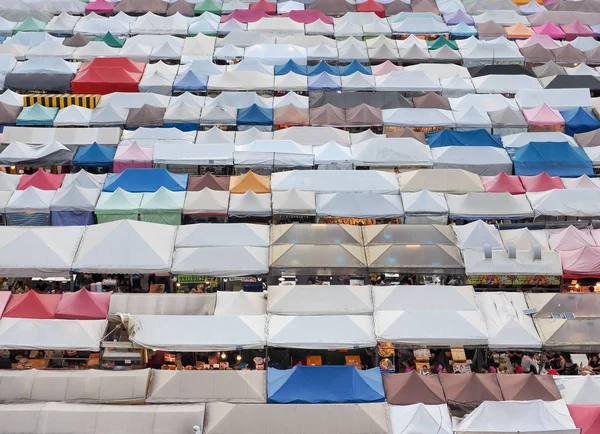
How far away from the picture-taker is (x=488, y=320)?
19391 millimetres

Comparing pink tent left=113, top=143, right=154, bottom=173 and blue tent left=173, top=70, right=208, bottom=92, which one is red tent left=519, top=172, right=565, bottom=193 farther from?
blue tent left=173, top=70, right=208, bottom=92

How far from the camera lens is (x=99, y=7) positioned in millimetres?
39312

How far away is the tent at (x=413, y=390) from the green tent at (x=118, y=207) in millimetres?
9029

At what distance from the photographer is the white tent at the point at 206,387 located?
674 inches

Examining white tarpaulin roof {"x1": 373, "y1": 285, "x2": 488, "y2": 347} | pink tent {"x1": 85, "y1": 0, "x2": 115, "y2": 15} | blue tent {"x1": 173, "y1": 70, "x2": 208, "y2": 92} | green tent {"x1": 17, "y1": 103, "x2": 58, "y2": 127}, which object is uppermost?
pink tent {"x1": 85, "y1": 0, "x2": 115, "y2": 15}

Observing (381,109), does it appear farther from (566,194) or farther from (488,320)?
(488,320)

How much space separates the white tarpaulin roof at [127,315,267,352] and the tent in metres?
2.93

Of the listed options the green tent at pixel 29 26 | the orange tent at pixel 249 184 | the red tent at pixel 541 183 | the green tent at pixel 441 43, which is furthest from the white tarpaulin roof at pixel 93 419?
the green tent at pixel 29 26

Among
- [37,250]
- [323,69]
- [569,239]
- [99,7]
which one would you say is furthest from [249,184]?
[99,7]

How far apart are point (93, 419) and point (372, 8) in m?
27.7

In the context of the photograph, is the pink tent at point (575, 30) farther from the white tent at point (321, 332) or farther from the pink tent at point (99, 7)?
the white tent at point (321, 332)

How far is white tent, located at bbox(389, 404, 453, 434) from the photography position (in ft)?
53.7

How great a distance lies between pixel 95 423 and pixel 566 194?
14.3 m

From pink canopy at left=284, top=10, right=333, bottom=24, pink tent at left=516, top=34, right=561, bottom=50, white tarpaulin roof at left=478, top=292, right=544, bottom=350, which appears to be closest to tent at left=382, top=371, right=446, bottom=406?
white tarpaulin roof at left=478, top=292, right=544, bottom=350
